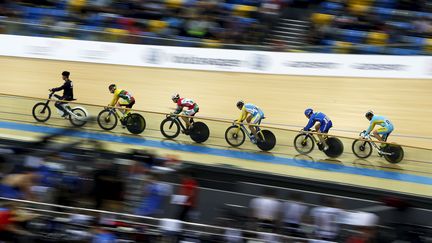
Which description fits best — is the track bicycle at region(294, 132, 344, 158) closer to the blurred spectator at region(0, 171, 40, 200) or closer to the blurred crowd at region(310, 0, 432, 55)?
the blurred crowd at region(310, 0, 432, 55)

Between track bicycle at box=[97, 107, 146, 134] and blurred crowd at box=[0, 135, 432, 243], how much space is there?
249 cm

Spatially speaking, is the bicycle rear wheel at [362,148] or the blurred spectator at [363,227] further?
the bicycle rear wheel at [362,148]

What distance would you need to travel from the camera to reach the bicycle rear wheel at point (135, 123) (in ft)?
41.4

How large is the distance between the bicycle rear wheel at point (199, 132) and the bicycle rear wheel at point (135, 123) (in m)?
1.00

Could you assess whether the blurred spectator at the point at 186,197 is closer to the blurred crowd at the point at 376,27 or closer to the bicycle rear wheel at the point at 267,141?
the bicycle rear wheel at the point at 267,141

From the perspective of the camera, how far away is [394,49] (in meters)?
15.6

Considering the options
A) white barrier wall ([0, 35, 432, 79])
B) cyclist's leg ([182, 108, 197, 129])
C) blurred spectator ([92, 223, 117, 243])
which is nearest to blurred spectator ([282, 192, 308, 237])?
blurred spectator ([92, 223, 117, 243])

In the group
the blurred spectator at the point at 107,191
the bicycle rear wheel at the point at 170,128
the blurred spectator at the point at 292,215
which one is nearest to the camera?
the blurred spectator at the point at 107,191

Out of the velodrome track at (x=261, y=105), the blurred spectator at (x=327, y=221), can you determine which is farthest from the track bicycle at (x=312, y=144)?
the blurred spectator at (x=327, y=221)

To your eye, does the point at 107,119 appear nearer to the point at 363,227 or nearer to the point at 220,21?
the point at 220,21

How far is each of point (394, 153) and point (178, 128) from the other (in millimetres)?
3883

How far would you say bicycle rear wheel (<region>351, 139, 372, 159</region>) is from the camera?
448 inches

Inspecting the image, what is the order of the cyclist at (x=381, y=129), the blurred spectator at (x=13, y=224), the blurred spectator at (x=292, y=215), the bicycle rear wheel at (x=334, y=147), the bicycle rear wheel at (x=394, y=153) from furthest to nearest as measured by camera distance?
the cyclist at (x=381, y=129), the bicycle rear wheel at (x=334, y=147), the bicycle rear wheel at (x=394, y=153), the blurred spectator at (x=292, y=215), the blurred spectator at (x=13, y=224)

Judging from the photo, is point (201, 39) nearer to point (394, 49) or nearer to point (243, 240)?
point (394, 49)
